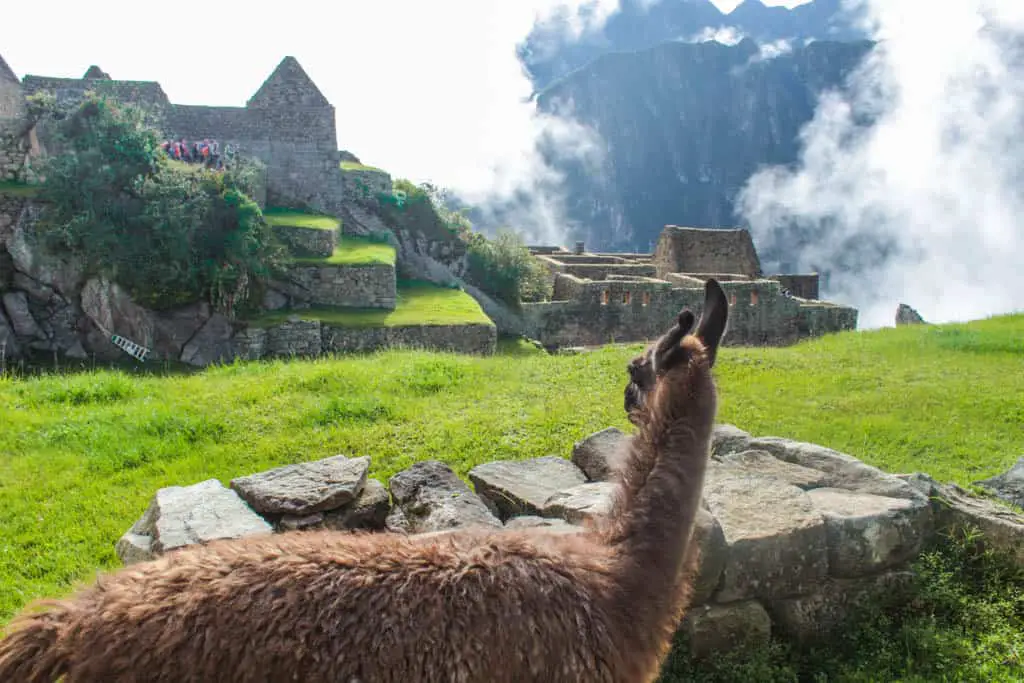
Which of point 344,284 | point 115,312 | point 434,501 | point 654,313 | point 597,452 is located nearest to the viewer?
point 434,501

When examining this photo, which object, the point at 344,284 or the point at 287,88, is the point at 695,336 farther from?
the point at 287,88

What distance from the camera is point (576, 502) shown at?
160 inches

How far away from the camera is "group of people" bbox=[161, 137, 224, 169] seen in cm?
2050

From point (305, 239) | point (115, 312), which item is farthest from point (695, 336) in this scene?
point (305, 239)

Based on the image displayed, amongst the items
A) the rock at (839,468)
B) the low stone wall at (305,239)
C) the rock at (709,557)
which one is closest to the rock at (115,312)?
the low stone wall at (305,239)

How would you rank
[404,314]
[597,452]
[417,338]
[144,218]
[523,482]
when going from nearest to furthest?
[523,482], [597,452], [144,218], [417,338], [404,314]

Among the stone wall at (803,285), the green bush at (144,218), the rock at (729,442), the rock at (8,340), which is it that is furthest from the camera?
the stone wall at (803,285)

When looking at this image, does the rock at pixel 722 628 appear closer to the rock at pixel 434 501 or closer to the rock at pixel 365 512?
the rock at pixel 434 501

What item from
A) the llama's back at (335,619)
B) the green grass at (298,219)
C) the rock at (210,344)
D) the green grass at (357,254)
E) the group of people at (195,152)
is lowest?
the rock at (210,344)

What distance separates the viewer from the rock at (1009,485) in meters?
4.88

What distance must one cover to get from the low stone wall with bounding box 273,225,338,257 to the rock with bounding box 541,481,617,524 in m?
15.4

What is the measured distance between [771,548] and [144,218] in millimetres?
15752

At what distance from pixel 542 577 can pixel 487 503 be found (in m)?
2.87

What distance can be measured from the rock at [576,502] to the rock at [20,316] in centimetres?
1515
